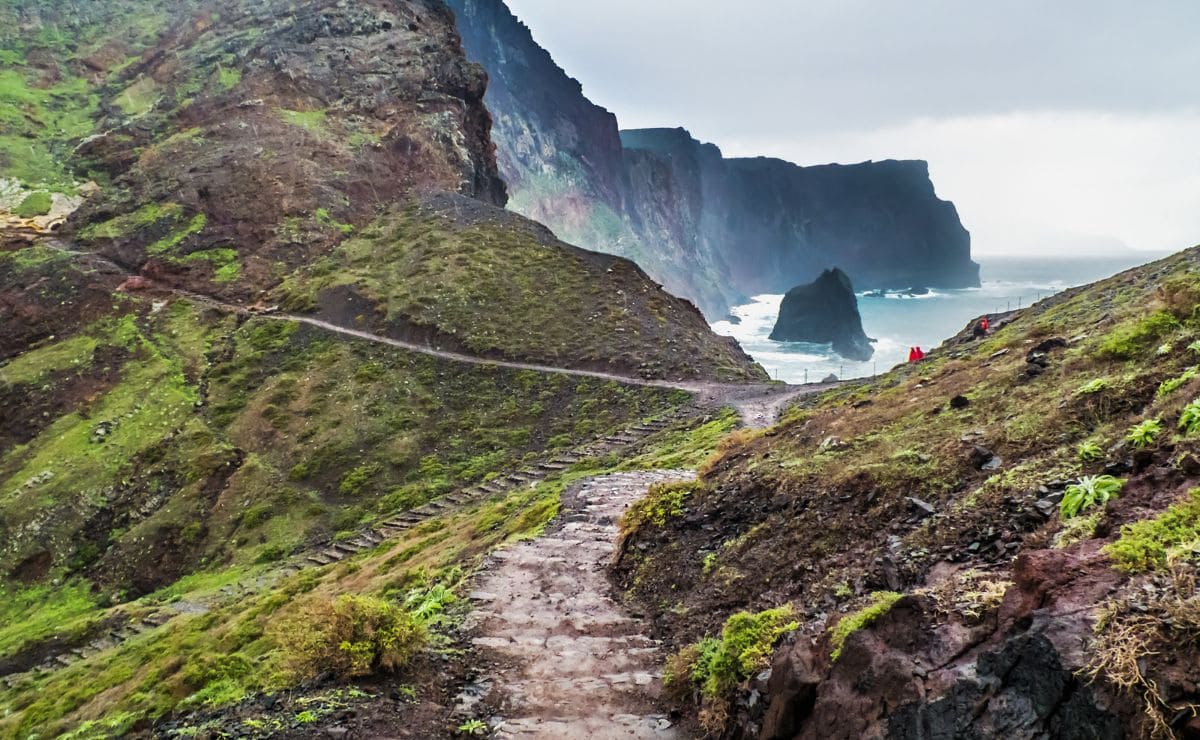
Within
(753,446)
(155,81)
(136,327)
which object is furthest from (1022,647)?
(155,81)

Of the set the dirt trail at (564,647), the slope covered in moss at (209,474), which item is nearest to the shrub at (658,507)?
the dirt trail at (564,647)

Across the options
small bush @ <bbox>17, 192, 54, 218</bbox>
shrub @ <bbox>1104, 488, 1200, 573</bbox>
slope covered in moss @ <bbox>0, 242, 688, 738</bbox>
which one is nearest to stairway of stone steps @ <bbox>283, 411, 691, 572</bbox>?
slope covered in moss @ <bbox>0, 242, 688, 738</bbox>

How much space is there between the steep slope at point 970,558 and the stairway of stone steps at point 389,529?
1578cm

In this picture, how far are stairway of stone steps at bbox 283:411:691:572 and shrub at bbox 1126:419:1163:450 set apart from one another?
22.0m

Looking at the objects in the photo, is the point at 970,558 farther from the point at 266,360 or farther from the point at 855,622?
the point at 266,360

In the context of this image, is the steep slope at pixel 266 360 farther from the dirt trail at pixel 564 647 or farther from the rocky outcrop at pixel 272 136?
the dirt trail at pixel 564 647

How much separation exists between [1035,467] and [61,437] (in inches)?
1730

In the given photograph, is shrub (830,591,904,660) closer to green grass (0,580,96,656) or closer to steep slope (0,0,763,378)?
green grass (0,580,96,656)

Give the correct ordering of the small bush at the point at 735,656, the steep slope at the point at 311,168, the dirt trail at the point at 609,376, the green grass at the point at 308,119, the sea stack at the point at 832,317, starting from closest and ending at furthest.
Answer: the small bush at the point at 735,656, the dirt trail at the point at 609,376, the steep slope at the point at 311,168, the green grass at the point at 308,119, the sea stack at the point at 832,317

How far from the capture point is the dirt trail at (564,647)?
7871 millimetres

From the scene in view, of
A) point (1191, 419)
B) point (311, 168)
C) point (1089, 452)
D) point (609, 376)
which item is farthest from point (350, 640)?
point (311, 168)

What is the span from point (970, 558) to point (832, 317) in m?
151

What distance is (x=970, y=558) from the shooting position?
6.71 meters

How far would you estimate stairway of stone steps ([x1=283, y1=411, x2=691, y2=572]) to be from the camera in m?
25.4
